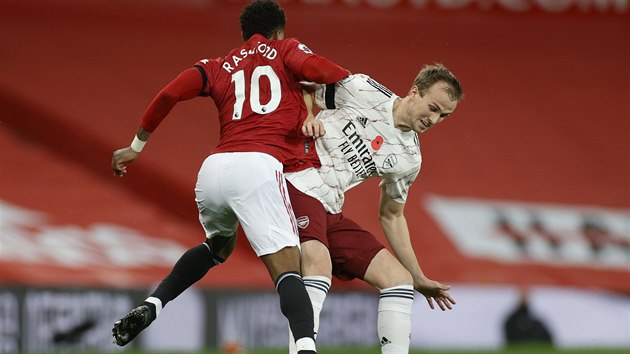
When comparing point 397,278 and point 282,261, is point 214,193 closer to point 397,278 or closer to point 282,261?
point 282,261

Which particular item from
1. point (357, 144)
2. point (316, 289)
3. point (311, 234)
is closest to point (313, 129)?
point (357, 144)

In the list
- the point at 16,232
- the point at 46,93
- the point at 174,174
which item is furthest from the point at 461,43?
the point at 16,232

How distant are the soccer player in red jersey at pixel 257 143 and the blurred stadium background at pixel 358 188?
455 cm

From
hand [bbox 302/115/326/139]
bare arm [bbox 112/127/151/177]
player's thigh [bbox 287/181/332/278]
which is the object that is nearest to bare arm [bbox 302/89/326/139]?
hand [bbox 302/115/326/139]

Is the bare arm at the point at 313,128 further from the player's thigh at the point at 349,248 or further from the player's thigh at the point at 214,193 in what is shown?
the player's thigh at the point at 349,248

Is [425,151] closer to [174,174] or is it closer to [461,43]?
[461,43]

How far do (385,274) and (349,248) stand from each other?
0.22 metres

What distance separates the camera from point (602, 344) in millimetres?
10953

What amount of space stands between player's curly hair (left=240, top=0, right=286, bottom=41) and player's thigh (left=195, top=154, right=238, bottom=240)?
0.76m

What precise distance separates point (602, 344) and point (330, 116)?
237 inches

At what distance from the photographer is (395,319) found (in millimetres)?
5637

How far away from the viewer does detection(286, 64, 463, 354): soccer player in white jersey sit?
18.2ft

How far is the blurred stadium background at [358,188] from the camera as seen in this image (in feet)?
33.7

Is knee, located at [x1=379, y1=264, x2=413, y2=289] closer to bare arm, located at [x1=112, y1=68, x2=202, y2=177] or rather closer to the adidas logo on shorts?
the adidas logo on shorts
